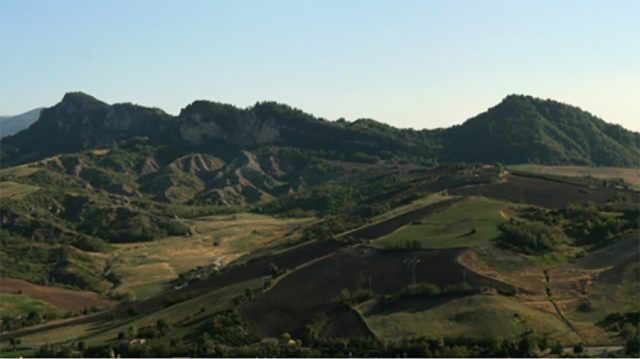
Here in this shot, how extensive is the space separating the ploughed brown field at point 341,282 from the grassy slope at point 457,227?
509cm

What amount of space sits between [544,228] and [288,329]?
45.1m

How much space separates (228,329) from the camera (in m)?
92.8

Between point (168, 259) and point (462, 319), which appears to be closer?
point (462, 319)

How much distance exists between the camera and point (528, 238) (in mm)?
107938

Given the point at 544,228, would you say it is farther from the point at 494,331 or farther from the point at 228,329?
the point at 228,329

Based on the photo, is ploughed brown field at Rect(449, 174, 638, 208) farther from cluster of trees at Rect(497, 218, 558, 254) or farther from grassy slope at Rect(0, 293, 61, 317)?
grassy slope at Rect(0, 293, 61, 317)

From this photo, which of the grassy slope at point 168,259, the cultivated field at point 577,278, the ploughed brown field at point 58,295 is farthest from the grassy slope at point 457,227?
the ploughed brown field at point 58,295

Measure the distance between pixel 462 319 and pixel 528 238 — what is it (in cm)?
2701

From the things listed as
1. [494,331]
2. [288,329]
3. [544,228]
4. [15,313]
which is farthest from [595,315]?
[15,313]

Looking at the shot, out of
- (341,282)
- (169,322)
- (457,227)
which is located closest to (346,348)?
(341,282)

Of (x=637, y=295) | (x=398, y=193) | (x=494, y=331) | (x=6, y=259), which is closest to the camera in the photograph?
(x=494, y=331)

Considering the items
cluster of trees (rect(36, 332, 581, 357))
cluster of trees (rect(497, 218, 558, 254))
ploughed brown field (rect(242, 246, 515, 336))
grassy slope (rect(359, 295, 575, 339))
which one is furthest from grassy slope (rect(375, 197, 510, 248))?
cluster of trees (rect(36, 332, 581, 357))

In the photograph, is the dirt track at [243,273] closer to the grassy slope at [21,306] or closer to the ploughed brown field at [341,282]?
the ploughed brown field at [341,282]

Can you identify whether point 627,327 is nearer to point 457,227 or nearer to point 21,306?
point 457,227
